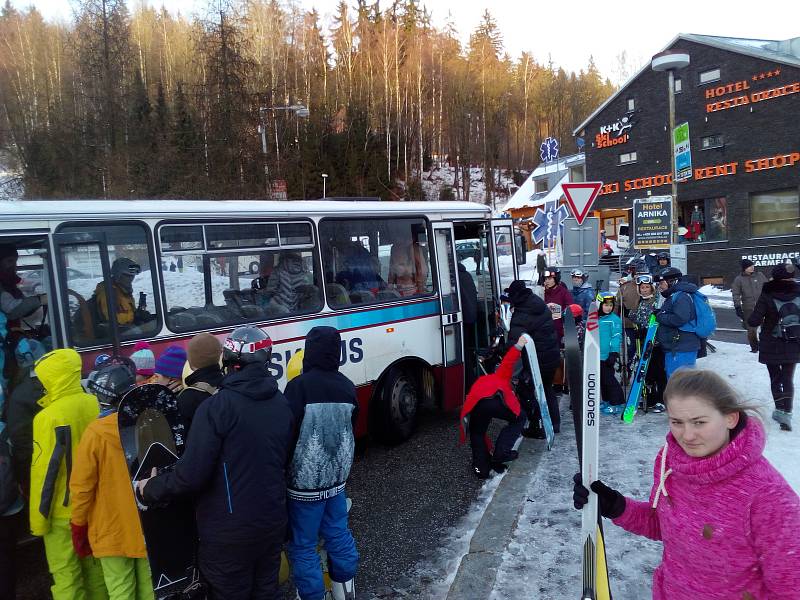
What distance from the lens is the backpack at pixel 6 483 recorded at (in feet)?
10.7

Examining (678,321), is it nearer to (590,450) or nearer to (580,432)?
(580,432)

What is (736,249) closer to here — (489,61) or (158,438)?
(158,438)

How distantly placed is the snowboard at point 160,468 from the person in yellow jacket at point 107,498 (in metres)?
0.09

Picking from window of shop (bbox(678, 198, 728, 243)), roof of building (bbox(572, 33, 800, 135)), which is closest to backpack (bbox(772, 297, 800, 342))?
window of shop (bbox(678, 198, 728, 243))

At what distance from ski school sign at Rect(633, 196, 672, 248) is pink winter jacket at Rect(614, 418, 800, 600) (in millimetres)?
21823

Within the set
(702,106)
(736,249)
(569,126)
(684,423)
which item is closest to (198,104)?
(702,106)

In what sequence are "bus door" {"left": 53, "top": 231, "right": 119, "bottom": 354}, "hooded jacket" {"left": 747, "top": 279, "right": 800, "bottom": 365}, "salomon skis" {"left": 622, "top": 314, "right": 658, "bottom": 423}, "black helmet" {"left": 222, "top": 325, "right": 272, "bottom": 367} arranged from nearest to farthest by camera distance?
"black helmet" {"left": 222, "top": 325, "right": 272, "bottom": 367}, "bus door" {"left": 53, "top": 231, "right": 119, "bottom": 354}, "hooded jacket" {"left": 747, "top": 279, "right": 800, "bottom": 365}, "salomon skis" {"left": 622, "top": 314, "right": 658, "bottom": 423}

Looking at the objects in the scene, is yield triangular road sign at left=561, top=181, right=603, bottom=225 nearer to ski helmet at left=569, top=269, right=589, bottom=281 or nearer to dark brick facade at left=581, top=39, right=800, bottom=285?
ski helmet at left=569, top=269, right=589, bottom=281

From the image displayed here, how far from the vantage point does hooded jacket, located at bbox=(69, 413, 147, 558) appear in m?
3.02

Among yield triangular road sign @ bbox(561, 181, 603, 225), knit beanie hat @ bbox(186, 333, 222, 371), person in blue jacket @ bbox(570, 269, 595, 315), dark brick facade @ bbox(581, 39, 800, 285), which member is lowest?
person in blue jacket @ bbox(570, 269, 595, 315)

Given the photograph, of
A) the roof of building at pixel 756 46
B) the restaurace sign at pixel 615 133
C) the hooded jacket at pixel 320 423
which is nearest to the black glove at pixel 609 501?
the hooded jacket at pixel 320 423

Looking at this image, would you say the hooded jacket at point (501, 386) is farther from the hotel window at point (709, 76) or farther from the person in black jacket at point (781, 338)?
the hotel window at point (709, 76)

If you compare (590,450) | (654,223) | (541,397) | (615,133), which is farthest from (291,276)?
(615,133)

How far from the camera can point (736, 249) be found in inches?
1043
